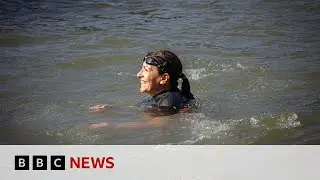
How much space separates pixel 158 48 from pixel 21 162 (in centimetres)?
347

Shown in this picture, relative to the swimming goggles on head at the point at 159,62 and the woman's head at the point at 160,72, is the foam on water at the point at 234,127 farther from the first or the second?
the swimming goggles on head at the point at 159,62

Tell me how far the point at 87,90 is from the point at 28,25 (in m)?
3.04

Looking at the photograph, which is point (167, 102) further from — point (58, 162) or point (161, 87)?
point (58, 162)

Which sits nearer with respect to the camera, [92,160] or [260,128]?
[92,160]

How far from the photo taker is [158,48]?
674 centimetres

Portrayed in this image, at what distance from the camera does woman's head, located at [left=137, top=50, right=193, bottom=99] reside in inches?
159

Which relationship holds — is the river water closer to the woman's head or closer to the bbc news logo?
the woman's head

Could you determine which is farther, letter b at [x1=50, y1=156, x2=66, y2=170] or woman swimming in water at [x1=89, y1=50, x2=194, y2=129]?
woman swimming in water at [x1=89, y1=50, x2=194, y2=129]

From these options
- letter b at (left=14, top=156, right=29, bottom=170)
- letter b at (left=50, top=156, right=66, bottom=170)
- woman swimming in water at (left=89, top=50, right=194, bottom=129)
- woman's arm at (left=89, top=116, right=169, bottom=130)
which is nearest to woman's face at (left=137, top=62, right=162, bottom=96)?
woman swimming in water at (left=89, top=50, right=194, bottom=129)

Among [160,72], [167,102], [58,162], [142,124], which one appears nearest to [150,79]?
[160,72]

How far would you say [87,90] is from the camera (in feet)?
17.2

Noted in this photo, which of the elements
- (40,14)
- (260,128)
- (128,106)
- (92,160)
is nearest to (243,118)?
(260,128)

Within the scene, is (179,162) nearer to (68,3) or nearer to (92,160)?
(92,160)

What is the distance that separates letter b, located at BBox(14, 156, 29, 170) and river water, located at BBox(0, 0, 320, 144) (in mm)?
422
